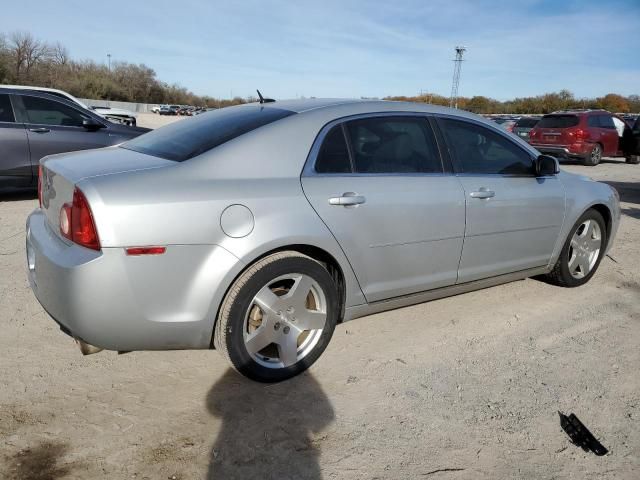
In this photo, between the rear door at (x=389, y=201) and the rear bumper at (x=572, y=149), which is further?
the rear bumper at (x=572, y=149)

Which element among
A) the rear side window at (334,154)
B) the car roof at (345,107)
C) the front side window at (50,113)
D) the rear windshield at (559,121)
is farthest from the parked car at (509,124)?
the rear side window at (334,154)

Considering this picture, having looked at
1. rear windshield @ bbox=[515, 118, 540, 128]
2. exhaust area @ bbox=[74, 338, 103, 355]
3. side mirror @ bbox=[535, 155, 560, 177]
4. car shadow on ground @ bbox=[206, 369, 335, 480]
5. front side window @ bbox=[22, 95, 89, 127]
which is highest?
rear windshield @ bbox=[515, 118, 540, 128]

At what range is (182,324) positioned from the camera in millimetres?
2516

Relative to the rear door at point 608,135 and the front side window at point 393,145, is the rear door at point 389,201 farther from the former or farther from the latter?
the rear door at point 608,135

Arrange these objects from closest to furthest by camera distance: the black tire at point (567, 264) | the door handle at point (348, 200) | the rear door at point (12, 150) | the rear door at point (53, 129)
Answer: the door handle at point (348, 200) → the black tire at point (567, 264) → the rear door at point (12, 150) → the rear door at point (53, 129)

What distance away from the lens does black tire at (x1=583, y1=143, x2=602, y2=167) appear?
15508 millimetres

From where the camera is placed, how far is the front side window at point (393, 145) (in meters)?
3.15

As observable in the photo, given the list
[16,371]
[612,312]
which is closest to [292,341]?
[16,371]

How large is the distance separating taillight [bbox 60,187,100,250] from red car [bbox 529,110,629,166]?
14848mm

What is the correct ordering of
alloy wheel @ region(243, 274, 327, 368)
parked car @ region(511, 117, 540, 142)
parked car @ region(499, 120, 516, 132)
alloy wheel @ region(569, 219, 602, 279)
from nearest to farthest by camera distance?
alloy wheel @ region(243, 274, 327, 368) → alloy wheel @ region(569, 219, 602, 279) → parked car @ region(511, 117, 540, 142) → parked car @ region(499, 120, 516, 132)

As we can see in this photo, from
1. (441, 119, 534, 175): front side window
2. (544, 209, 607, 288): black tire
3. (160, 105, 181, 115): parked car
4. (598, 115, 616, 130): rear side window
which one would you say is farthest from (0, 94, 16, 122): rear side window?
(160, 105, 181, 115): parked car

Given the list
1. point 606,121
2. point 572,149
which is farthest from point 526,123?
point 572,149

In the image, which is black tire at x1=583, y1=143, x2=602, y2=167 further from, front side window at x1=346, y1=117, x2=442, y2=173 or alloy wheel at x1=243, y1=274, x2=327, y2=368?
alloy wheel at x1=243, y1=274, x2=327, y2=368

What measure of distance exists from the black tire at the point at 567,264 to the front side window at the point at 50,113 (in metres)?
6.70
